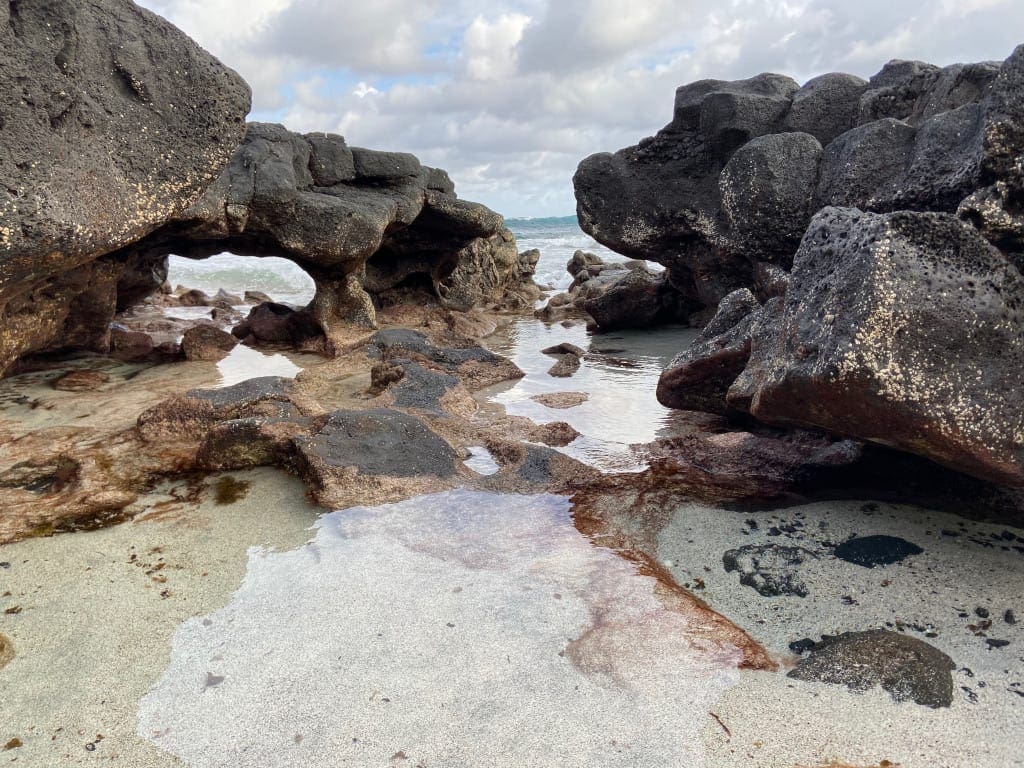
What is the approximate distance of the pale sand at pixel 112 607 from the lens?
2217 mm

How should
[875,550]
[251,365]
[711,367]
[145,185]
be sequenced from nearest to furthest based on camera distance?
[875,550] < [145,185] < [711,367] < [251,365]

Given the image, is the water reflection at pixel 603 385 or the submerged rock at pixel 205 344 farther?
the submerged rock at pixel 205 344

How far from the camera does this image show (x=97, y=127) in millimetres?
3951

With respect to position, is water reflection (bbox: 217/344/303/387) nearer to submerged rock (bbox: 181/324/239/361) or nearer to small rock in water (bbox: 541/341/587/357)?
submerged rock (bbox: 181/324/239/361)

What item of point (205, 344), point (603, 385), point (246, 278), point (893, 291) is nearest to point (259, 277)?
point (246, 278)

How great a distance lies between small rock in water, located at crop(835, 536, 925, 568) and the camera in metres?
3.10

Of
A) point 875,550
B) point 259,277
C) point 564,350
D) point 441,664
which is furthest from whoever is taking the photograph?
point 259,277

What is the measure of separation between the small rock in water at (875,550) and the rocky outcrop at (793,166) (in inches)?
52.4

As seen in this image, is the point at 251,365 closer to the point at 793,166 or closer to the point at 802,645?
the point at 793,166

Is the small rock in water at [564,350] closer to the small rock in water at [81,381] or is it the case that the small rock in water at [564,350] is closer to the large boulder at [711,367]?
the large boulder at [711,367]

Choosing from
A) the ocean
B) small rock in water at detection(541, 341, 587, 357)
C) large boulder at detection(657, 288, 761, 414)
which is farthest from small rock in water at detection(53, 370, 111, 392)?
the ocean

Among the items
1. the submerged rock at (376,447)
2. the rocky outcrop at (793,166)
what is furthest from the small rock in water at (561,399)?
the rocky outcrop at (793,166)

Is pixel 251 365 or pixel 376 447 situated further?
pixel 251 365

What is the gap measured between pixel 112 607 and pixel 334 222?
575cm
